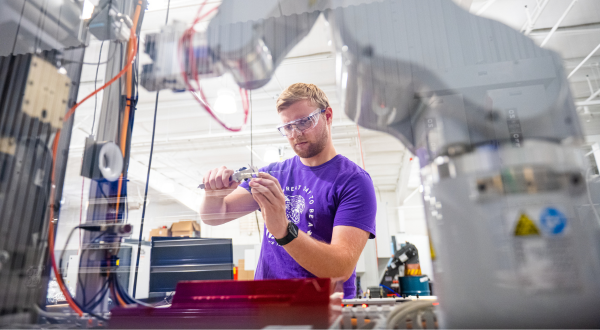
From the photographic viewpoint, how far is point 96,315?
24.7 inches

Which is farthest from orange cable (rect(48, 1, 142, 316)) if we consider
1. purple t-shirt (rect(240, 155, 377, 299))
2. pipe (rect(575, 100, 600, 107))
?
pipe (rect(575, 100, 600, 107))

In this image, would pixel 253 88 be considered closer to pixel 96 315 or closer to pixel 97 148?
pixel 97 148

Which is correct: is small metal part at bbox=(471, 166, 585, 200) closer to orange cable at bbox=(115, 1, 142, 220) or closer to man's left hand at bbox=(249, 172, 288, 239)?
man's left hand at bbox=(249, 172, 288, 239)

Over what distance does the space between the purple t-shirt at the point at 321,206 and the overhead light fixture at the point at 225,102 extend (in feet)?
1.33

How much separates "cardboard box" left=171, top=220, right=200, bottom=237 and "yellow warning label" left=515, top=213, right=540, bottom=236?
664 millimetres

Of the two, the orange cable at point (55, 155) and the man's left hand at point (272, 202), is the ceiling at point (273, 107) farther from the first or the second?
the man's left hand at point (272, 202)

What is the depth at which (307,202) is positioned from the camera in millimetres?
798

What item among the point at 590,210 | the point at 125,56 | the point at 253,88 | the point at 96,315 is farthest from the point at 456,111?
the point at 125,56

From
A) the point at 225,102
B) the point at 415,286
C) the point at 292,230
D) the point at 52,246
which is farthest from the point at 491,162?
the point at 52,246

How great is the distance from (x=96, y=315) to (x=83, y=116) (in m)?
0.61

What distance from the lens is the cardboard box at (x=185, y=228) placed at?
31.3 inches

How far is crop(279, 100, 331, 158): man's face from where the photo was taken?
0.85 metres

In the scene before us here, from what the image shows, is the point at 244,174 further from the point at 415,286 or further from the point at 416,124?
the point at 415,286

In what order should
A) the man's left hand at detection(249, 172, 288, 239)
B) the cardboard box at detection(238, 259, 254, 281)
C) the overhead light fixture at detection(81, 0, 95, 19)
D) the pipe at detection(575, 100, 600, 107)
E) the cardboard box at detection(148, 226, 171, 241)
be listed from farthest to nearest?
the overhead light fixture at detection(81, 0, 95, 19) → the cardboard box at detection(238, 259, 254, 281) → the cardboard box at detection(148, 226, 171, 241) → the man's left hand at detection(249, 172, 288, 239) → the pipe at detection(575, 100, 600, 107)
